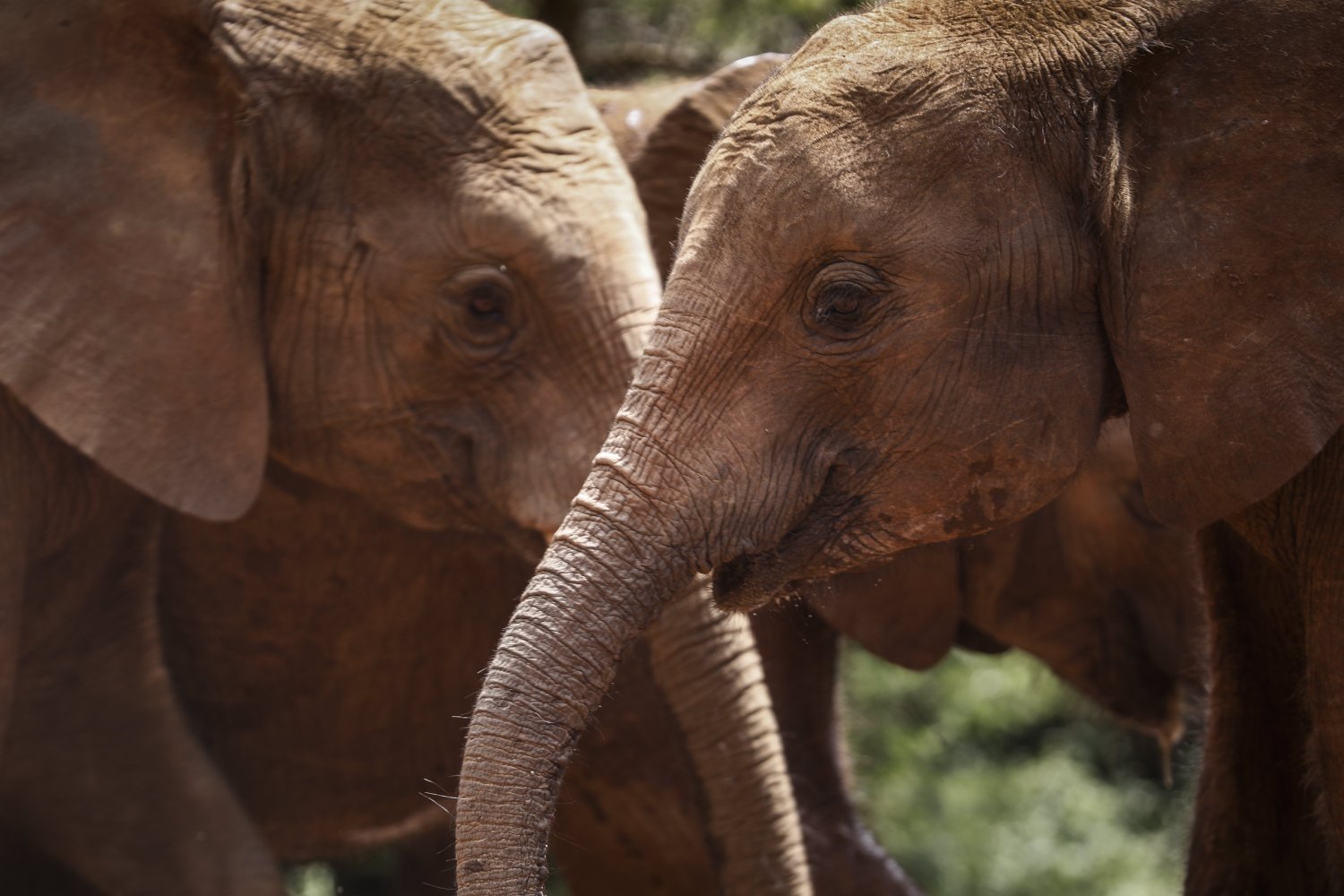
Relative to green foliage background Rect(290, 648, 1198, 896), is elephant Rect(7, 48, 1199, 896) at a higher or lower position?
higher

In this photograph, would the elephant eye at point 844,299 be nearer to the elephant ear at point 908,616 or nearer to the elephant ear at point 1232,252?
the elephant ear at point 1232,252

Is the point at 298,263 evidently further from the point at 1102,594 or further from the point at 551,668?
the point at 1102,594

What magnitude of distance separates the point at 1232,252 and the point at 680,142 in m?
2.39

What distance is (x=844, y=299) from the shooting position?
9.09 feet

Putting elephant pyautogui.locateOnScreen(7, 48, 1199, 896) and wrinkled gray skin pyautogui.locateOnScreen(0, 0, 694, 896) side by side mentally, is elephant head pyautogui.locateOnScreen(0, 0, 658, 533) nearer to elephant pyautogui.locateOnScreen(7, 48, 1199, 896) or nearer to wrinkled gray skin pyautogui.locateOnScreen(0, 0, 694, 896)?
wrinkled gray skin pyautogui.locateOnScreen(0, 0, 694, 896)

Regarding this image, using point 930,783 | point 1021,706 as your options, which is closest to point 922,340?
point 930,783

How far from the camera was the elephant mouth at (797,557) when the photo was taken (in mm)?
2873

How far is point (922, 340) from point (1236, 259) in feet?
1.48

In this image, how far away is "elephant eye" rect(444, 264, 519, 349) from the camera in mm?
3785

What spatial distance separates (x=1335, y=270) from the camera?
2.60m

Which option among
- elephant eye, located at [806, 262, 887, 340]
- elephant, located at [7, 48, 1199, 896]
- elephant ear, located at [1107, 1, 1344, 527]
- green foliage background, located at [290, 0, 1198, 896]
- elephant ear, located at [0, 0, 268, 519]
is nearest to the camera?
elephant ear, located at [1107, 1, 1344, 527]

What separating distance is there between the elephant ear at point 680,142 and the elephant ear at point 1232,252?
7.08 feet

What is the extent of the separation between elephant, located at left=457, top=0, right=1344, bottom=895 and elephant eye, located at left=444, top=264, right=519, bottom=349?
3.11ft

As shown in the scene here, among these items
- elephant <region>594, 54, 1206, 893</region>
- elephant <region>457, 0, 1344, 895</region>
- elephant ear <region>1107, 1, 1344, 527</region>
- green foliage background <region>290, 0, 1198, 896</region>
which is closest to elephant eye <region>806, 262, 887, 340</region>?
elephant <region>457, 0, 1344, 895</region>
